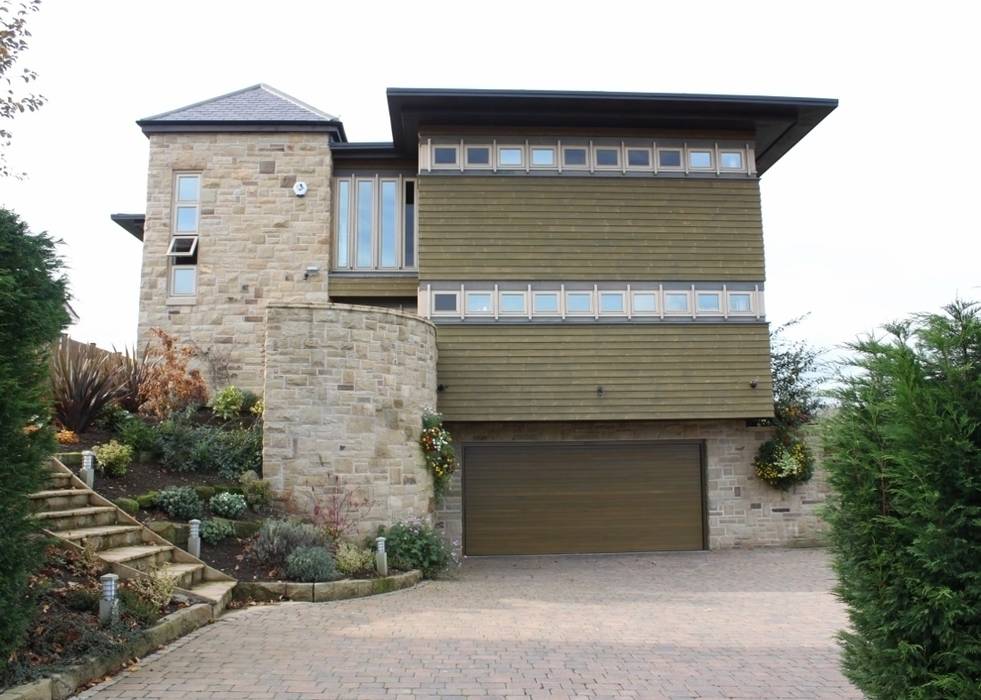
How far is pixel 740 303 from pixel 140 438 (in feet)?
35.2

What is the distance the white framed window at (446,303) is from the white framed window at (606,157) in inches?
151

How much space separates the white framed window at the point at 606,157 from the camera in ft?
48.4

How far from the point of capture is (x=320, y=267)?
48.9ft

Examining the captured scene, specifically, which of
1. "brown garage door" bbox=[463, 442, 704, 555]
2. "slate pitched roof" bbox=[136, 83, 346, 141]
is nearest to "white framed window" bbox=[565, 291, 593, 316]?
"brown garage door" bbox=[463, 442, 704, 555]

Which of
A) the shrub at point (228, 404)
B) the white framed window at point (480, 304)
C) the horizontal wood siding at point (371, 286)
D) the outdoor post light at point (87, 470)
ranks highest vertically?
the horizontal wood siding at point (371, 286)

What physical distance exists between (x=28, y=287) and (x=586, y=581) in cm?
857

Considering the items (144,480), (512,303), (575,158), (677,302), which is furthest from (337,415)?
(575,158)

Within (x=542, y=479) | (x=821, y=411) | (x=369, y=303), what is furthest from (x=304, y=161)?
(x=821, y=411)

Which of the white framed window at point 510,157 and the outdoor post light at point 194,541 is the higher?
the white framed window at point 510,157

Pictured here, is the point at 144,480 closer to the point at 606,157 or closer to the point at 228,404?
the point at 228,404

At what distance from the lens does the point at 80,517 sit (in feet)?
26.3

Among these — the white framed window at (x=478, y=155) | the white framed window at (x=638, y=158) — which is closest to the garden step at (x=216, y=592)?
the white framed window at (x=478, y=155)

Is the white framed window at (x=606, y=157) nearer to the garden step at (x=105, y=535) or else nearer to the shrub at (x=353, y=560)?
the shrub at (x=353, y=560)

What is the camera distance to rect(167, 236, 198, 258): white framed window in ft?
48.5
